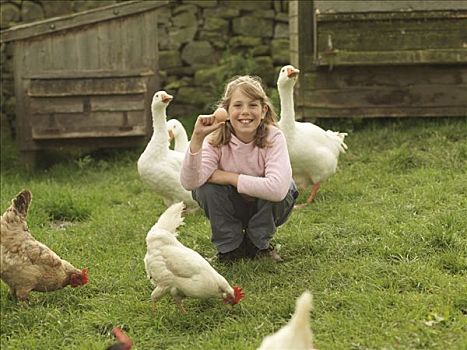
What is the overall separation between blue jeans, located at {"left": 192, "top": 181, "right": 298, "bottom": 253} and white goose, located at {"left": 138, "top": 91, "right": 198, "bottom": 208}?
4.14 feet

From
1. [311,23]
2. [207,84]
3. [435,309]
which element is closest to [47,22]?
[207,84]

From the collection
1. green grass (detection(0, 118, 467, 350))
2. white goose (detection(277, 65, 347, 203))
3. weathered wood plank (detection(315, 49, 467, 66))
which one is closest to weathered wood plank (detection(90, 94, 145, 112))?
green grass (detection(0, 118, 467, 350))

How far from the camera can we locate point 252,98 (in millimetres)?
4840

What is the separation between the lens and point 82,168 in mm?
9016

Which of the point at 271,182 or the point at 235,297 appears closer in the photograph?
the point at 235,297

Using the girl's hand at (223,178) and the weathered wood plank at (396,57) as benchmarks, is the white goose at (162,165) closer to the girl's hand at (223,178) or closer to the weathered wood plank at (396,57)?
the girl's hand at (223,178)

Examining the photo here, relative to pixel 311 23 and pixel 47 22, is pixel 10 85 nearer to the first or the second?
pixel 47 22

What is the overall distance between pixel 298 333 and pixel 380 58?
614 cm

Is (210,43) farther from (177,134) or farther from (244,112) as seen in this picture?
(244,112)

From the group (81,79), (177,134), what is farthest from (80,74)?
(177,134)

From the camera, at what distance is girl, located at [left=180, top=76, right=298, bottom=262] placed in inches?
188

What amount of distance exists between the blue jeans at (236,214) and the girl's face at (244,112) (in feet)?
1.30

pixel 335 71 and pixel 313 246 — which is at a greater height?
pixel 335 71

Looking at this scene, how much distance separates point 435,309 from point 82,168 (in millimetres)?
5813
